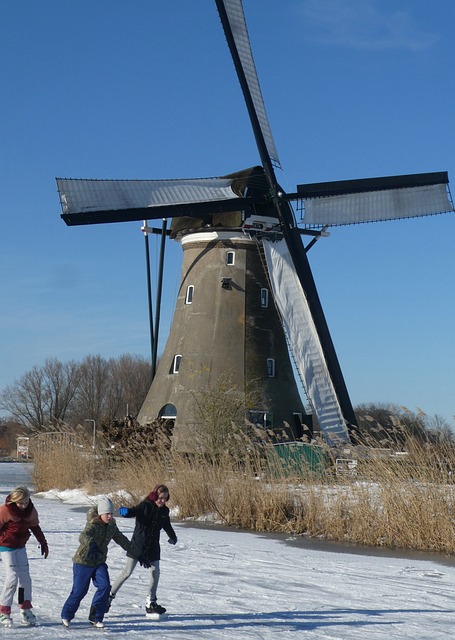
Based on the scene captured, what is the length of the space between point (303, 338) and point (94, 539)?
15.6m

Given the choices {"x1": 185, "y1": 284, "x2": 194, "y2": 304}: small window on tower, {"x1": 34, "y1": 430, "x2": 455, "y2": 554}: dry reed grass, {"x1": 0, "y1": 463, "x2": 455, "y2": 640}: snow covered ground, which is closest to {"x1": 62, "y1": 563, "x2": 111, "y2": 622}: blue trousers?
{"x1": 0, "y1": 463, "x2": 455, "y2": 640}: snow covered ground

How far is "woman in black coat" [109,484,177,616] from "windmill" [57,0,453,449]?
1410 centimetres

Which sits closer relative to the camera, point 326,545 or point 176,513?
point 326,545

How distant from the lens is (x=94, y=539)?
18.9 ft

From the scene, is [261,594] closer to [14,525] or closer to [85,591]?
[85,591]

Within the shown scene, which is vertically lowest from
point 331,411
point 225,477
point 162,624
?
point 162,624

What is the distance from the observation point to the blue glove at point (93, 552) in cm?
571

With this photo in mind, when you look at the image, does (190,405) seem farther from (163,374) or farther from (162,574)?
(162,574)

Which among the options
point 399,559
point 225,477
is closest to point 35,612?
point 399,559

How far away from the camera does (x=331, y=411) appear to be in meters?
20.5

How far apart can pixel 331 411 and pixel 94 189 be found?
7556 millimetres

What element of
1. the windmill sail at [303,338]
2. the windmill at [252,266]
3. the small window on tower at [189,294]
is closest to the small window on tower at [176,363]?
the windmill at [252,266]

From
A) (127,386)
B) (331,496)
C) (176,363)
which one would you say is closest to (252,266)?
(176,363)

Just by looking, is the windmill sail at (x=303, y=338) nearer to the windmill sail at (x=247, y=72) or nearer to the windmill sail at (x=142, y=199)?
the windmill sail at (x=142, y=199)
